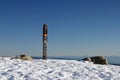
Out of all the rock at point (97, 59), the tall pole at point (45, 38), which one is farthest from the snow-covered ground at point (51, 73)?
the rock at point (97, 59)

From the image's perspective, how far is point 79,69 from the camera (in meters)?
18.7

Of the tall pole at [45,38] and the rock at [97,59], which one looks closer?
the tall pole at [45,38]

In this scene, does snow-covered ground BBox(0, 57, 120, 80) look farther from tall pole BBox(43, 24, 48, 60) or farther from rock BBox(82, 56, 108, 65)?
rock BBox(82, 56, 108, 65)

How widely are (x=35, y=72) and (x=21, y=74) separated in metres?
0.96

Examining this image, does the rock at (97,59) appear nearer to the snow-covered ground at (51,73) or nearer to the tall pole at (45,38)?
the tall pole at (45,38)

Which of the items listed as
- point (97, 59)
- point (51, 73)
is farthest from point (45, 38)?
point (51, 73)

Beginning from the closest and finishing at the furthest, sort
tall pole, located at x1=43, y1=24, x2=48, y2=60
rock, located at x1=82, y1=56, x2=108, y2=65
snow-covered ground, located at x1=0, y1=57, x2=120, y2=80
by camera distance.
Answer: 1. snow-covered ground, located at x1=0, y1=57, x2=120, y2=80
2. tall pole, located at x1=43, y1=24, x2=48, y2=60
3. rock, located at x1=82, y1=56, x2=108, y2=65

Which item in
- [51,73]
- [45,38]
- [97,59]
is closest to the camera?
[51,73]

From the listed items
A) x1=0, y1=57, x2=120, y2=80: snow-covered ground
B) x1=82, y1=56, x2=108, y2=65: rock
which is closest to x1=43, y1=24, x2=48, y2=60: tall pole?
x1=82, y1=56, x2=108, y2=65: rock

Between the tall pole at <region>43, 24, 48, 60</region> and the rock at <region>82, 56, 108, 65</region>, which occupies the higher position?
the tall pole at <region>43, 24, 48, 60</region>

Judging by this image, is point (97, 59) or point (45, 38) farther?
point (97, 59)

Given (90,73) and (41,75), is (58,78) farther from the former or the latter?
(90,73)

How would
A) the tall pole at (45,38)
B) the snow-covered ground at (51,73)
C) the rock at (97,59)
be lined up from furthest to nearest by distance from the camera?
the rock at (97,59) < the tall pole at (45,38) < the snow-covered ground at (51,73)

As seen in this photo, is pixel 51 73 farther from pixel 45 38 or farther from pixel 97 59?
pixel 97 59
